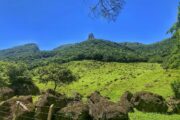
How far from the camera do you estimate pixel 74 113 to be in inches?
934

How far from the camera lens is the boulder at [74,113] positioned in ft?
77.3

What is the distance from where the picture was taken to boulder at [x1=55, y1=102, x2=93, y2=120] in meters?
23.6

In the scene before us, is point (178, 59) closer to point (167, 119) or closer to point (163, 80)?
point (167, 119)

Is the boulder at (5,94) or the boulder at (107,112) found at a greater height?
the boulder at (5,94)

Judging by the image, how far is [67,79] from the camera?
297 ft

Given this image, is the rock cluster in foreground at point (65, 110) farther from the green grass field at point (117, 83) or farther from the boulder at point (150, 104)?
the green grass field at point (117, 83)

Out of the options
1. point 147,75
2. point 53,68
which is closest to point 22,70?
point 53,68

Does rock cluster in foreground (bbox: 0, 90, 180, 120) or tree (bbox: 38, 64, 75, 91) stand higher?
tree (bbox: 38, 64, 75, 91)

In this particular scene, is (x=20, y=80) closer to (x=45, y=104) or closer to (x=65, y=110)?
(x=45, y=104)

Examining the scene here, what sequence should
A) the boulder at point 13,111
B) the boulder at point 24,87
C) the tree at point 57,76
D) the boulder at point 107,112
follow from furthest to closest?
the tree at point 57,76, the boulder at point 24,87, the boulder at point 107,112, the boulder at point 13,111

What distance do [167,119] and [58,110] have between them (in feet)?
35.2

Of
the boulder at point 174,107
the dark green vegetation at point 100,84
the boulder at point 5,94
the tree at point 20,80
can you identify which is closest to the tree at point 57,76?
the dark green vegetation at point 100,84

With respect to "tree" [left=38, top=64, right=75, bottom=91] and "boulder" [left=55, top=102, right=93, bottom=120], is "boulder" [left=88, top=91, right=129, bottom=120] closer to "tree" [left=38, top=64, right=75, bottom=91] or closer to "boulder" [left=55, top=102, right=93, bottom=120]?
"boulder" [left=55, top=102, right=93, bottom=120]

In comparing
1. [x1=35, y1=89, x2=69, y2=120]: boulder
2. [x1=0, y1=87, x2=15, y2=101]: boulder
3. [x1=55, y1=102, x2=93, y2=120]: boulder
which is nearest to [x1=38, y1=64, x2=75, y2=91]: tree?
[x1=0, y1=87, x2=15, y2=101]: boulder
